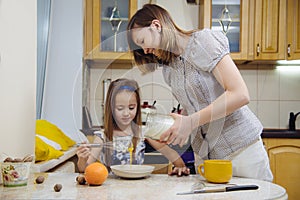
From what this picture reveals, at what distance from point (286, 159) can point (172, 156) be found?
5.89 feet

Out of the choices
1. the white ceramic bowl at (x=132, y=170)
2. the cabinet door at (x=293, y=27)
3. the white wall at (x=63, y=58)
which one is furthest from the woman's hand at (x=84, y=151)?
the cabinet door at (x=293, y=27)

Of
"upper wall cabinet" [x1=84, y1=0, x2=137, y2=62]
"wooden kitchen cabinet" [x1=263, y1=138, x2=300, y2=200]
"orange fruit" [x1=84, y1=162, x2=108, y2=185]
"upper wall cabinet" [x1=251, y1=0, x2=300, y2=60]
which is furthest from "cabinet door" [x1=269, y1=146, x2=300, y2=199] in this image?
"orange fruit" [x1=84, y1=162, x2=108, y2=185]

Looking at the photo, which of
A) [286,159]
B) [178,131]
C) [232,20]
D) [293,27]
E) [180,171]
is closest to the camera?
[178,131]

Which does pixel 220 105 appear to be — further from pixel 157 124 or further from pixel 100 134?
pixel 100 134

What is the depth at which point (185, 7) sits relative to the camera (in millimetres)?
3240

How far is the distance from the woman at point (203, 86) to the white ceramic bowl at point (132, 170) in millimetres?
121

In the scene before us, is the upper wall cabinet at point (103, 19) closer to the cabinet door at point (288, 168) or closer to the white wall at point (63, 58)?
the white wall at point (63, 58)

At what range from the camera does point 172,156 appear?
46.9 inches

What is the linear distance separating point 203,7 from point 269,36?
0.53m

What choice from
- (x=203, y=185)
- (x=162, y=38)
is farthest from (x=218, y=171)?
(x=162, y=38)

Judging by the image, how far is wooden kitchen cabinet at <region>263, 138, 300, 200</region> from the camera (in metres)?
2.74

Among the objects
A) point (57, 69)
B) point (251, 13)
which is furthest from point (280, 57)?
point (57, 69)

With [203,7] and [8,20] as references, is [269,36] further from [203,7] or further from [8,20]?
[8,20]

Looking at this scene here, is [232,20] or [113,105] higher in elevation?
[232,20]
